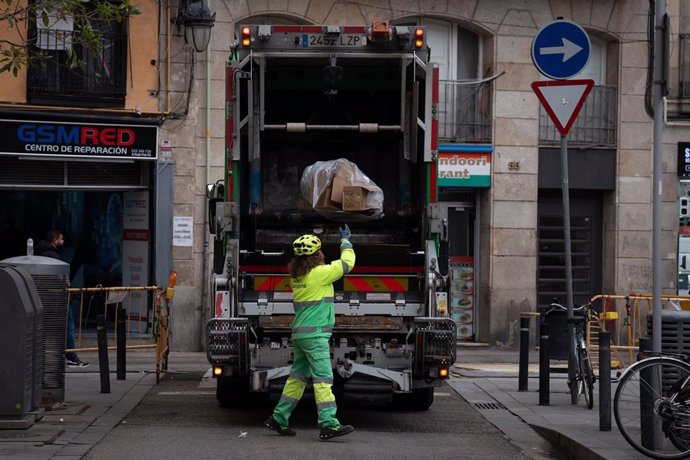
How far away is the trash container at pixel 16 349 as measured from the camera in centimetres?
965

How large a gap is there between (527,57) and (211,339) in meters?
10.8

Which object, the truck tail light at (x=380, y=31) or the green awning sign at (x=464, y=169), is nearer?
the truck tail light at (x=380, y=31)

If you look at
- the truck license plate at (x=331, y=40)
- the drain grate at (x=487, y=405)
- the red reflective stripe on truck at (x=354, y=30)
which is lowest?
the drain grate at (x=487, y=405)

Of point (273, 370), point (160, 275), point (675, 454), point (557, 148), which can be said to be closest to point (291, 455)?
point (273, 370)

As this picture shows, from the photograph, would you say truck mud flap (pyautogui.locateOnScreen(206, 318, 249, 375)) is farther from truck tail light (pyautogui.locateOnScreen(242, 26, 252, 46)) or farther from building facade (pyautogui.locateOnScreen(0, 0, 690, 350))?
building facade (pyautogui.locateOnScreen(0, 0, 690, 350))

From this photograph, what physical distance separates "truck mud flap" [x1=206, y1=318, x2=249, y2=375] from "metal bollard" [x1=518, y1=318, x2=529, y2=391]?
388 cm

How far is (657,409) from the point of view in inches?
351

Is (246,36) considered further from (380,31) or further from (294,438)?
(294,438)

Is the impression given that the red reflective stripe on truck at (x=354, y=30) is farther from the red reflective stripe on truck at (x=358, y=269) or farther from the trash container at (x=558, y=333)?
the trash container at (x=558, y=333)

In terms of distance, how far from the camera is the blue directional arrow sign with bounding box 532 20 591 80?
470 inches

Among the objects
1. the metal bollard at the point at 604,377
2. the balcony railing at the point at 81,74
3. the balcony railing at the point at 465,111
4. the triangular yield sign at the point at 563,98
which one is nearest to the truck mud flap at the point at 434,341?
the metal bollard at the point at 604,377

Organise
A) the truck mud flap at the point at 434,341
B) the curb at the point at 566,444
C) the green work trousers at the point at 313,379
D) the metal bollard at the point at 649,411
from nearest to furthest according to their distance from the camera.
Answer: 1. the metal bollard at the point at 649,411
2. the curb at the point at 566,444
3. the green work trousers at the point at 313,379
4. the truck mud flap at the point at 434,341

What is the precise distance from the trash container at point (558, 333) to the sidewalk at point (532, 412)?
48 cm

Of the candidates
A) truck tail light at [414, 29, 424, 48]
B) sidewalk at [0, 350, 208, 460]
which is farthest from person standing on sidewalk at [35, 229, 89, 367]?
truck tail light at [414, 29, 424, 48]
